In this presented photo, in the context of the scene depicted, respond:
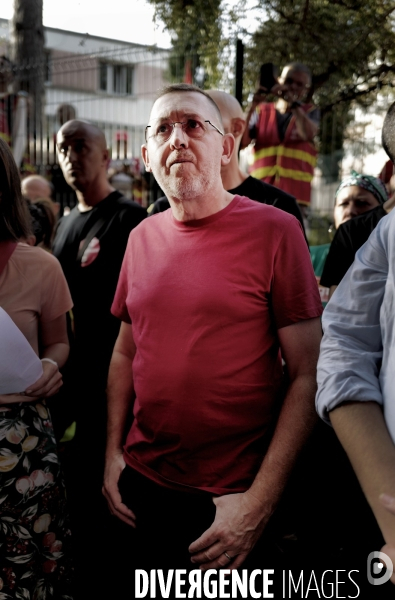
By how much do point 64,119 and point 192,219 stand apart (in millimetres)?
5141

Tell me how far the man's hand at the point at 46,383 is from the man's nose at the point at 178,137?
36.6 inches

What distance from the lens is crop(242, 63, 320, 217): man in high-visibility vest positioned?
472cm

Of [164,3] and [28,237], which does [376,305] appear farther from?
[164,3]

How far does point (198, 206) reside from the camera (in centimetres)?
207

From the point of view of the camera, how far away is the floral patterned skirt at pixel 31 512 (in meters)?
2.09

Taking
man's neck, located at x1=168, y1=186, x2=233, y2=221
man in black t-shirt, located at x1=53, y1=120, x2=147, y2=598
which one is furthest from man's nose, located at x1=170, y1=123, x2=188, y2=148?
man in black t-shirt, located at x1=53, y1=120, x2=147, y2=598

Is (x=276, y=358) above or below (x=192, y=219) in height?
below

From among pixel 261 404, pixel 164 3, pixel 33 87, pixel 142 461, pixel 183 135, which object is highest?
pixel 164 3

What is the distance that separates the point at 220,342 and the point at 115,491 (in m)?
0.67

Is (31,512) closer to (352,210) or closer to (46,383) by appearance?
(46,383)

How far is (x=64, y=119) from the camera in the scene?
266 inches

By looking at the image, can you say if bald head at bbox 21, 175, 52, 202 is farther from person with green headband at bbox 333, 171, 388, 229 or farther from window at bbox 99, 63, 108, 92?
person with green headband at bbox 333, 171, 388, 229

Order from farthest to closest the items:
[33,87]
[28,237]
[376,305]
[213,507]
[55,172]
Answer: [33,87] < [55,172] < [28,237] < [213,507] < [376,305]

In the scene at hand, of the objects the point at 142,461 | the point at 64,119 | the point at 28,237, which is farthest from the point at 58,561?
the point at 64,119
